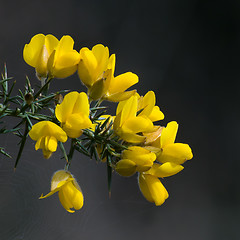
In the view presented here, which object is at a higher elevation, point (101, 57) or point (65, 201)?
point (101, 57)

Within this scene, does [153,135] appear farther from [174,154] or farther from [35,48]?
[35,48]

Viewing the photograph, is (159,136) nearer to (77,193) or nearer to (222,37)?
(77,193)

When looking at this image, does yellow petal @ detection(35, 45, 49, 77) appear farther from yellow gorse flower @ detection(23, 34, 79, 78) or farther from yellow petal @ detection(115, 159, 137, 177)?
yellow petal @ detection(115, 159, 137, 177)

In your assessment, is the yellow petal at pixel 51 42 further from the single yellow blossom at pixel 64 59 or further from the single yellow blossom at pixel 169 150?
the single yellow blossom at pixel 169 150

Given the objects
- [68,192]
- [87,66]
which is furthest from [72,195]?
[87,66]

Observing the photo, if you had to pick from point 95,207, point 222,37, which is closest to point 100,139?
point 95,207

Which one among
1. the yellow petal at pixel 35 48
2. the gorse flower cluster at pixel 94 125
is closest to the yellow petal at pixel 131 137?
the gorse flower cluster at pixel 94 125

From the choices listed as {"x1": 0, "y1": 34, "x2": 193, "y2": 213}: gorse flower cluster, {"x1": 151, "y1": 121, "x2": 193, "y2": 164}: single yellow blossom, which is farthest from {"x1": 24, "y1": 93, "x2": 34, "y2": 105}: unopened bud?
{"x1": 151, "y1": 121, "x2": 193, "y2": 164}: single yellow blossom
